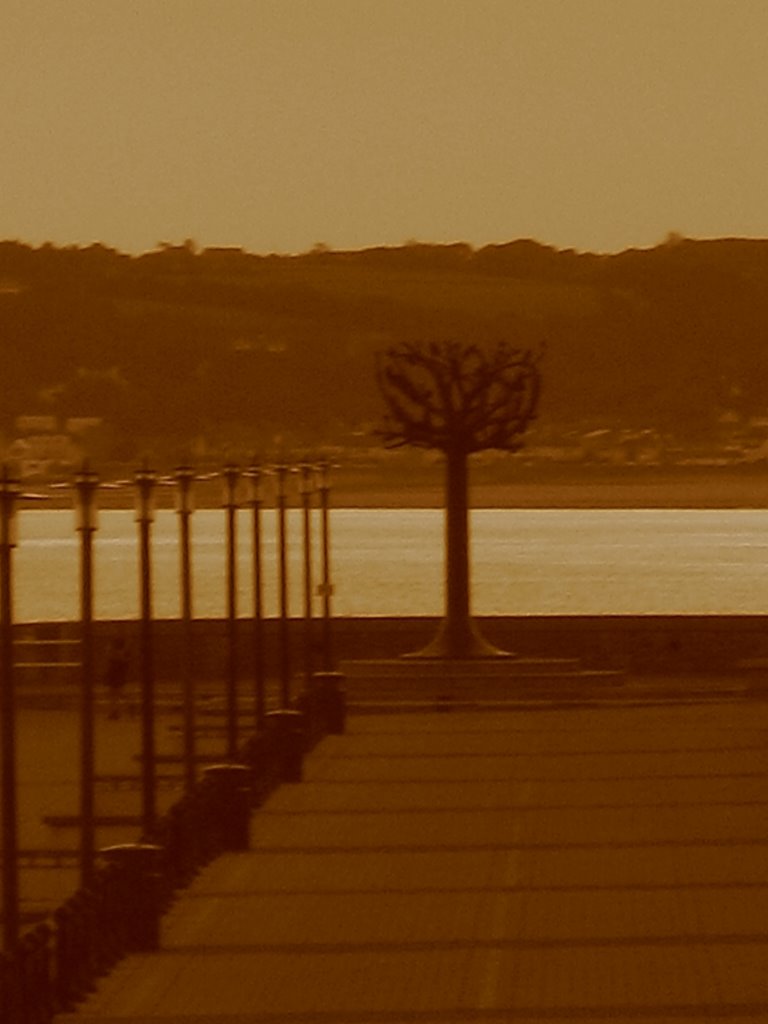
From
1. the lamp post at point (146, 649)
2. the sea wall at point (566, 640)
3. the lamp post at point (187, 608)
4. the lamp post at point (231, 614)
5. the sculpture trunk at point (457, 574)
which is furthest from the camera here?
the sea wall at point (566, 640)

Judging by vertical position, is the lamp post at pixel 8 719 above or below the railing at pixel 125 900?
above

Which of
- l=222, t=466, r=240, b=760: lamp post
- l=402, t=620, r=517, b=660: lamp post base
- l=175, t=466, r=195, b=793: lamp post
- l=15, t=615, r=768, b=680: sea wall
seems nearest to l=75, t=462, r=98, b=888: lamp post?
l=175, t=466, r=195, b=793: lamp post

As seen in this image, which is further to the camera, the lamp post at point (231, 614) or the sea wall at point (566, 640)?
the sea wall at point (566, 640)

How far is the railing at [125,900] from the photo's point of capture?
52.2 feet

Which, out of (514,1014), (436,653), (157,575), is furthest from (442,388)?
(157,575)

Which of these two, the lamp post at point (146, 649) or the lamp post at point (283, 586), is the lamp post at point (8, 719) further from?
the lamp post at point (283, 586)

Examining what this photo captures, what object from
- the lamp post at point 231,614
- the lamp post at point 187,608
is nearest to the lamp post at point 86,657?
the lamp post at point 187,608

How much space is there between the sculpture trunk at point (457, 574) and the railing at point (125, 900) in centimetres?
1063

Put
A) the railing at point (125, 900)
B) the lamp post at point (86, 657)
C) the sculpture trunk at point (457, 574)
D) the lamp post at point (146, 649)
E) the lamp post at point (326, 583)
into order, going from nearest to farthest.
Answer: the railing at point (125, 900) < the lamp post at point (86, 657) < the lamp post at point (146, 649) < the lamp post at point (326, 583) < the sculpture trunk at point (457, 574)

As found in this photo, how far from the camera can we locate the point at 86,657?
19.1 meters

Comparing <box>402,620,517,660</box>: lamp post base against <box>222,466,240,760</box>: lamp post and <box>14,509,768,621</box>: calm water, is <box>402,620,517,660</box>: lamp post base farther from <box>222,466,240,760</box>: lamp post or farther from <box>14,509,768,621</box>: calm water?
<box>14,509,768,621</box>: calm water

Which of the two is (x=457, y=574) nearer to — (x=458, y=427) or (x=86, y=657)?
(x=458, y=427)

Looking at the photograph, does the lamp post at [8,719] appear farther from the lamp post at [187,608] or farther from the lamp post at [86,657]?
the lamp post at [187,608]

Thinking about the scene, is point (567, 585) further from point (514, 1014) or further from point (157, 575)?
point (514, 1014)
